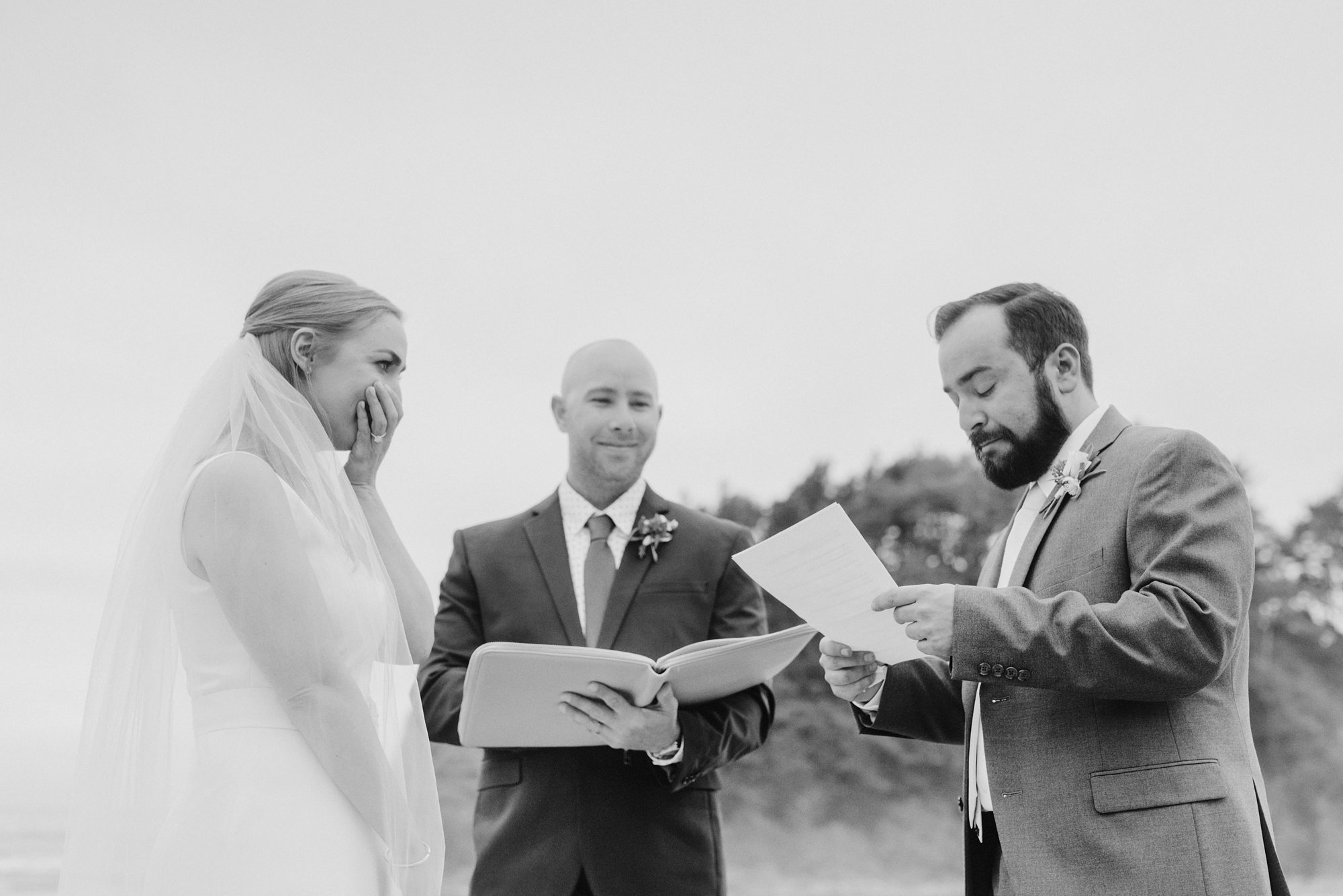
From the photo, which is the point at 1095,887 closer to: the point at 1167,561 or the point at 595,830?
the point at 1167,561

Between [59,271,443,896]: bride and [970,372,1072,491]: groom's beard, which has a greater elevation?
[970,372,1072,491]: groom's beard

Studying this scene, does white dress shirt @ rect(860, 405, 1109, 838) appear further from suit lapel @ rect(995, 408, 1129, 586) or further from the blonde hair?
the blonde hair

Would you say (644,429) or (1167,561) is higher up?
(644,429)

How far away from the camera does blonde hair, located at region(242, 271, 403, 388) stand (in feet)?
9.12

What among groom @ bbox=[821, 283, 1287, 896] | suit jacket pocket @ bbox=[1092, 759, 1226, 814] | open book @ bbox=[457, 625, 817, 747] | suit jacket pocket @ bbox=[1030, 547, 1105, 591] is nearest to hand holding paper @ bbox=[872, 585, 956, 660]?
groom @ bbox=[821, 283, 1287, 896]

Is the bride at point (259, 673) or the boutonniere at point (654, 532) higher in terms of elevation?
the boutonniere at point (654, 532)

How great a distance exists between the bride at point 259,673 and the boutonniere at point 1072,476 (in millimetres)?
1640

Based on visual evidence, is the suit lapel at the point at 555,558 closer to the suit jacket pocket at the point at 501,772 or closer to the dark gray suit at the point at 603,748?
the dark gray suit at the point at 603,748

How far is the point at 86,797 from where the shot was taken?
97.8 inches

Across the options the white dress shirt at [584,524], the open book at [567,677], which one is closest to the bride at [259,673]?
the open book at [567,677]

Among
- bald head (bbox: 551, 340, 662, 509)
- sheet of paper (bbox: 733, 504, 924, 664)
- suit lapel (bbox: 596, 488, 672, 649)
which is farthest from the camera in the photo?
bald head (bbox: 551, 340, 662, 509)

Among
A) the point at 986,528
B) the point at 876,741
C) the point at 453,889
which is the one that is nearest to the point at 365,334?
the point at 453,889

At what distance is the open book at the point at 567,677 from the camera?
2.78 m

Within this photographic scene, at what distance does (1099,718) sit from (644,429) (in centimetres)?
180
